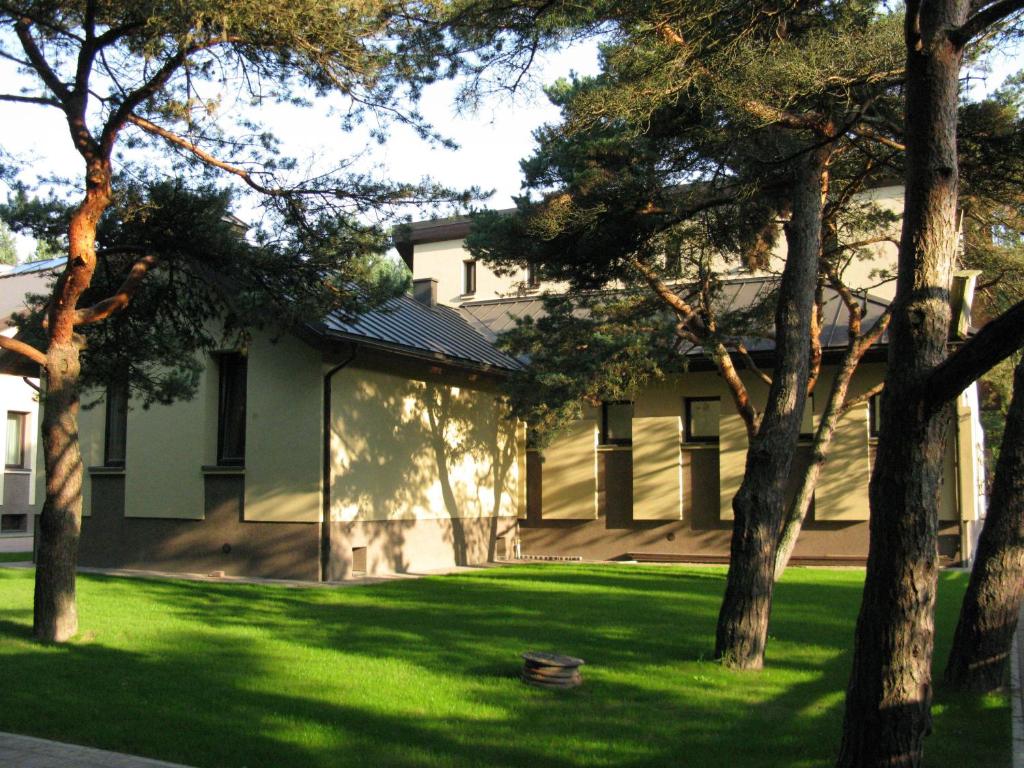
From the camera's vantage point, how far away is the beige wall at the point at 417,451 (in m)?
16.4

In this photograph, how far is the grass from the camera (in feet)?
20.6

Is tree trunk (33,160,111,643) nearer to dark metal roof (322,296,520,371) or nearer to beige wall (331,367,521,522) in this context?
dark metal roof (322,296,520,371)

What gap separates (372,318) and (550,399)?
4.16 meters

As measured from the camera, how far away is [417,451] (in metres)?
18.1

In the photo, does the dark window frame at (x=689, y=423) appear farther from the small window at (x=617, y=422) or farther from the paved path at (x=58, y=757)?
the paved path at (x=58, y=757)

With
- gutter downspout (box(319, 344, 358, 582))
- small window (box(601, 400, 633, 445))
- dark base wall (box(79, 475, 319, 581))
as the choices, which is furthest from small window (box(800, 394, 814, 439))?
dark base wall (box(79, 475, 319, 581))

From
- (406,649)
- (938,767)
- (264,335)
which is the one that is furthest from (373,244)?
(938,767)

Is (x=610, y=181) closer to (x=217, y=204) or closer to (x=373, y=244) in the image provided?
(x=373, y=244)

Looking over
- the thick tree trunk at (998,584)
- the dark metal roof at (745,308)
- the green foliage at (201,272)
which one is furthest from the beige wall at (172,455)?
the thick tree trunk at (998,584)

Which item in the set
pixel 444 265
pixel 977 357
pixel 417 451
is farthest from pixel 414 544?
pixel 444 265

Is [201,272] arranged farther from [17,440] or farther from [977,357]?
[17,440]

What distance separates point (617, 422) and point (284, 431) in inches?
304

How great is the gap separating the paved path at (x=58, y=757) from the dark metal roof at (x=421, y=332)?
713 cm

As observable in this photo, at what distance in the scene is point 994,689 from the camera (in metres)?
8.03
